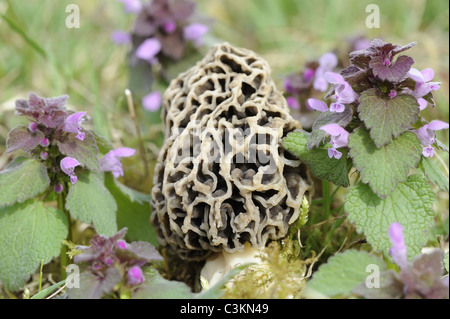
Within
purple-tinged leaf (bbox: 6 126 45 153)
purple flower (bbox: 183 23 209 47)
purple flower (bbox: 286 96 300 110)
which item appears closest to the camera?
purple-tinged leaf (bbox: 6 126 45 153)

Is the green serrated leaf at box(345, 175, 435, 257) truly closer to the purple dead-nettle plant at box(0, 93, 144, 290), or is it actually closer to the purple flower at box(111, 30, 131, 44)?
the purple dead-nettle plant at box(0, 93, 144, 290)

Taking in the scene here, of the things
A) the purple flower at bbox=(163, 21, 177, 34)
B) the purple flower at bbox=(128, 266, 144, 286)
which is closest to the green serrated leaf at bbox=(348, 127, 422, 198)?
the purple flower at bbox=(128, 266, 144, 286)

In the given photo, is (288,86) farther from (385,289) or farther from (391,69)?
(385,289)

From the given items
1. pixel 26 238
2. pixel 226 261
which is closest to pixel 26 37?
pixel 26 238

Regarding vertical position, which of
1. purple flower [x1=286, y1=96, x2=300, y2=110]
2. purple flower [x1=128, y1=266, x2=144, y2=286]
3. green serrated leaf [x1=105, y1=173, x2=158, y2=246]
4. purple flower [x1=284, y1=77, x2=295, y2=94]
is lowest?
purple flower [x1=128, y1=266, x2=144, y2=286]
